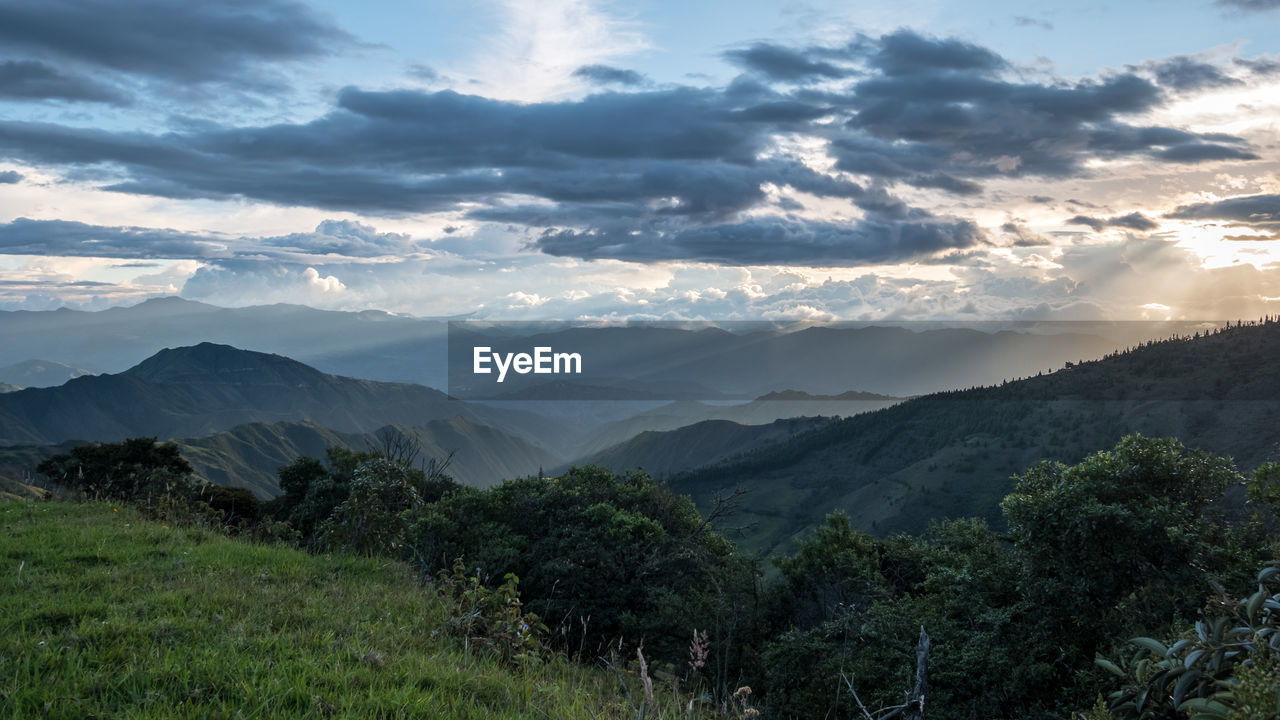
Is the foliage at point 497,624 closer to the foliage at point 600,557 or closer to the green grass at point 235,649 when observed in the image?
the green grass at point 235,649

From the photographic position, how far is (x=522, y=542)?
935 inches

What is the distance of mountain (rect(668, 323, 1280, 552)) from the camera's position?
119 meters

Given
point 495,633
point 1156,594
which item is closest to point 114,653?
point 495,633

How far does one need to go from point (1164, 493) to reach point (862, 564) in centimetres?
998

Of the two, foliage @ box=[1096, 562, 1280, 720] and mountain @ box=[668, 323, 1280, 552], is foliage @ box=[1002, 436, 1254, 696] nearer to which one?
foliage @ box=[1096, 562, 1280, 720]

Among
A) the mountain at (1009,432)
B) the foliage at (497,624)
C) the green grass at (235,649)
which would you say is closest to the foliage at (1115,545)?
the foliage at (497,624)

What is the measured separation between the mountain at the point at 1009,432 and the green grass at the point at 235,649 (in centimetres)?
9859

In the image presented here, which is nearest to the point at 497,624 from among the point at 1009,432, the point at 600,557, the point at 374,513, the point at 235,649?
the point at 235,649

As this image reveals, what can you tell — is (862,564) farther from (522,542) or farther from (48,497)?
(48,497)

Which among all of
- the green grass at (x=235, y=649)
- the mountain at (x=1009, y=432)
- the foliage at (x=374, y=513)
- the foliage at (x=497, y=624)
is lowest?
the mountain at (x=1009, y=432)

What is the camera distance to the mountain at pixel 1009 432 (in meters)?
119

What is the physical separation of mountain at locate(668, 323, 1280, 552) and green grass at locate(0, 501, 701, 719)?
98.6 metres

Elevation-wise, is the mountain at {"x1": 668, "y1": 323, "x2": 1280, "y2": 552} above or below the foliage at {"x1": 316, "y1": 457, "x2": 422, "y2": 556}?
below

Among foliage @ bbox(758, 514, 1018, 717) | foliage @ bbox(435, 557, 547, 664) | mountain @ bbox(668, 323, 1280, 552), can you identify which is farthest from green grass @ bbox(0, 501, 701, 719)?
mountain @ bbox(668, 323, 1280, 552)
